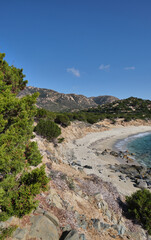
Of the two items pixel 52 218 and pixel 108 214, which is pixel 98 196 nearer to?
pixel 108 214

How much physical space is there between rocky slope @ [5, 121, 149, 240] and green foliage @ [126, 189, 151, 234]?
1.57 feet

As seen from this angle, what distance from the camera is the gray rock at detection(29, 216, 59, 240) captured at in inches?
199

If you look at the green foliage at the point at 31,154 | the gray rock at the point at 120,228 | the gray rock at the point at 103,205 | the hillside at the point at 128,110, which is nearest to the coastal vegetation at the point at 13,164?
the green foliage at the point at 31,154

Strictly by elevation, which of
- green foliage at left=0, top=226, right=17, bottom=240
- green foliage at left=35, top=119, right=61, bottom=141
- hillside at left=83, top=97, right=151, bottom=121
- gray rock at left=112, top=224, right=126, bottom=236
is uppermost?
hillside at left=83, top=97, right=151, bottom=121

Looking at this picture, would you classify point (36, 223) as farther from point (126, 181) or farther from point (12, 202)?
point (126, 181)

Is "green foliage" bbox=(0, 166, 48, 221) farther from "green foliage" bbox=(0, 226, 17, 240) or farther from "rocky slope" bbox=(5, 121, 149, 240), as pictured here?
"rocky slope" bbox=(5, 121, 149, 240)

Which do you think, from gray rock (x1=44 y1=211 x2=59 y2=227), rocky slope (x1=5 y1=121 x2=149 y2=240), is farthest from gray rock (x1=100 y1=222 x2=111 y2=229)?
gray rock (x1=44 y1=211 x2=59 y2=227)

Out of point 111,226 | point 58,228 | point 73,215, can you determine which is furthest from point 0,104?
point 111,226

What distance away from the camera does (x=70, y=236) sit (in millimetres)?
5324

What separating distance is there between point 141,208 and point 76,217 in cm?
456

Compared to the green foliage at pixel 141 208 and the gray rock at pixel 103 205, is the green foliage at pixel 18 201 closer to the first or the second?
the gray rock at pixel 103 205

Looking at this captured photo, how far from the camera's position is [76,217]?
6.88 meters

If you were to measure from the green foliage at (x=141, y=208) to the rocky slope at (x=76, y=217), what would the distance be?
18.8 inches

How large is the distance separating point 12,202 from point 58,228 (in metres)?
2.64
